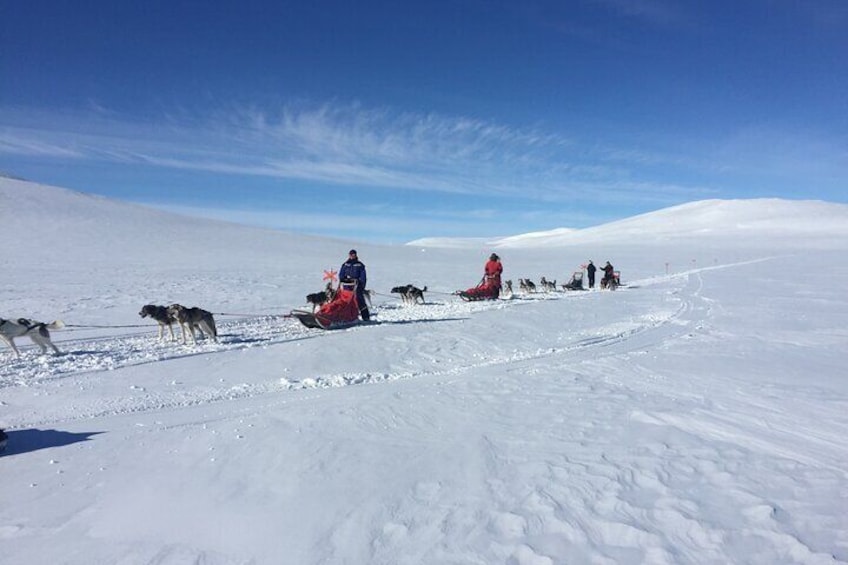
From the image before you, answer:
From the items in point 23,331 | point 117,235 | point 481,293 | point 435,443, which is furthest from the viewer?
point 117,235

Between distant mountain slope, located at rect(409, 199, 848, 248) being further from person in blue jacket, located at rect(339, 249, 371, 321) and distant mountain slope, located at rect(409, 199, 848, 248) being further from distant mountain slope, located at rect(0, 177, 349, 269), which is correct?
person in blue jacket, located at rect(339, 249, 371, 321)

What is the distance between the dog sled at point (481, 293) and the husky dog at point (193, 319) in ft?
24.3

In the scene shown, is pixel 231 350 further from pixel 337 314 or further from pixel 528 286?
pixel 528 286

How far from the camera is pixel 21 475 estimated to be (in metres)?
3.80

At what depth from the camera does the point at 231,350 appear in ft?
26.1

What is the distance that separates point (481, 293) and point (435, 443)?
1053 centimetres

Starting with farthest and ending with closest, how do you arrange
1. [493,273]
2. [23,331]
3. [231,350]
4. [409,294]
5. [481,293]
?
1. [493,273]
2. [481,293]
3. [409,294]
4. [231,350]
5. [23,331]

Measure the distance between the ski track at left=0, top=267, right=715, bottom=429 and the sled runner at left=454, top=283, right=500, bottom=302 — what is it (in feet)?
6.94

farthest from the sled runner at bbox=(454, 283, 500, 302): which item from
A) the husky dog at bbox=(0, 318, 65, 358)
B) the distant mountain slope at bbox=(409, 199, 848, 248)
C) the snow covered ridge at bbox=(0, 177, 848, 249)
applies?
the distant mountain slope at bbox=(409, 199, 848, 248)

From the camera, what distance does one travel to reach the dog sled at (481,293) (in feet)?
47.8

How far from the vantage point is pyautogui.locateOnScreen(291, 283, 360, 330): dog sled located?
952 cm

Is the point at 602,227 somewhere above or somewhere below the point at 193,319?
above

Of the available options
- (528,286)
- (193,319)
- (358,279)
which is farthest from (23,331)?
(528,286)

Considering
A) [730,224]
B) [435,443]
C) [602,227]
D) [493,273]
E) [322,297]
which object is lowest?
[435,443]
